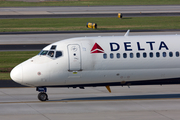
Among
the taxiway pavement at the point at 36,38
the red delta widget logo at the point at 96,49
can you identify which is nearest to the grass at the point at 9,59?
the taxiway pavement at the point at 36,38

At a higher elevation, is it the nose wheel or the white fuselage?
the white fuselage

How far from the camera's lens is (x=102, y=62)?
1973 centimetres

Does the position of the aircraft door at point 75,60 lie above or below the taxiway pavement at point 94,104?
above

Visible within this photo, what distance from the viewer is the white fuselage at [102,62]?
1952 centimetres

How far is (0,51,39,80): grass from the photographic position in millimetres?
30275

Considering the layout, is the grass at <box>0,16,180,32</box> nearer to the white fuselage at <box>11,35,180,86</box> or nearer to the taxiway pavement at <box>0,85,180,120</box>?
the taxiway pavement at <box>0,85,180,120</box>

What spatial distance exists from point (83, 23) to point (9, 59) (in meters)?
30.1

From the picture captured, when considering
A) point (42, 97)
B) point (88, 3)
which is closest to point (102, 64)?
point (42, 97)

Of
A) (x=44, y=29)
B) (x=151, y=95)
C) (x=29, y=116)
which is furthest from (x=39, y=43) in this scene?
(x=29, y=116)

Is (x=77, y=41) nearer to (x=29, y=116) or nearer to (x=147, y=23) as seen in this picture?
(x=29, y=116)

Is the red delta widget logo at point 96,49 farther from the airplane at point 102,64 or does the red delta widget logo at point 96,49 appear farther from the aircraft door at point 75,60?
the aircraft door at point 75,60

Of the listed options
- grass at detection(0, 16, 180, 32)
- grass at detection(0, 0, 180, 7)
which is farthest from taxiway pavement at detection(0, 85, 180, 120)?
grass at detection(0, 0, 180, 7)

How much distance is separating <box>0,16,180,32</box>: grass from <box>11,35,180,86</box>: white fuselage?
121ft

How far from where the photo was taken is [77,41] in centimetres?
2000
